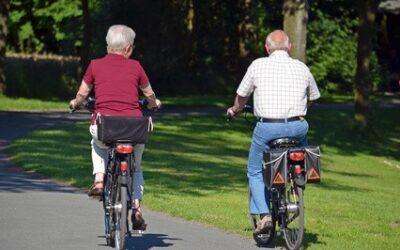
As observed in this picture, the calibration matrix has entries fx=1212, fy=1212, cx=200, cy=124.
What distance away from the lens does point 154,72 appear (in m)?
48.0

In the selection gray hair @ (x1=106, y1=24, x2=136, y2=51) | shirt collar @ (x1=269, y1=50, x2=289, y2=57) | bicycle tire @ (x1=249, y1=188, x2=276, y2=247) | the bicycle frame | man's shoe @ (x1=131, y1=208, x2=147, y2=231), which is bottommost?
bicycle tire @ (x1=249, y1=188, x2=276, y2=247)

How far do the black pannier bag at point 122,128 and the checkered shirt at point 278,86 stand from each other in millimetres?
1244

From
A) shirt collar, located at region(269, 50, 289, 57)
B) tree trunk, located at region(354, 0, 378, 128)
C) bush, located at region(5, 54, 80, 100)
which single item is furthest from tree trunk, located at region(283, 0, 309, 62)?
bush, located at region(5, 54, 80, 100)

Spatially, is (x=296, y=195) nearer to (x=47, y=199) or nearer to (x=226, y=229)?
(x=226, y=229)

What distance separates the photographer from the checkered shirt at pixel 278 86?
11.0 meters

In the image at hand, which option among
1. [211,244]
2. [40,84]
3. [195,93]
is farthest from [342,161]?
[195,93]

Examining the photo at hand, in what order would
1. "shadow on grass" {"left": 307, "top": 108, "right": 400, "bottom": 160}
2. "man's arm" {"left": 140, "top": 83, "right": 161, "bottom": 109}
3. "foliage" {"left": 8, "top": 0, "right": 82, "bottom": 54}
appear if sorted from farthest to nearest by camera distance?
1. "foliage" {"left": 8, "top": 0, "right": 82, "bottom": 54}
2. "shadow on grass" {"left": 307, "top": 108, "right": 400, "bottom": 160}
3. "man's arm" {"left": 140, "top": 83, "right": 161, "bottom": 109}

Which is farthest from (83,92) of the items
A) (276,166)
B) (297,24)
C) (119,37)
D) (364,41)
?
(364,41)

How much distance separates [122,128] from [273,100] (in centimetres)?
153

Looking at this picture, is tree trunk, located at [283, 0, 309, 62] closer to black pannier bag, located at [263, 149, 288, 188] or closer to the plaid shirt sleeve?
the plaid shirt sleeve

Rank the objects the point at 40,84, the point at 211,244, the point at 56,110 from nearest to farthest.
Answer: the point at 211,244 → the point at 56,110 → the point at 40,84

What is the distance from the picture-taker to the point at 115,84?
1055cm

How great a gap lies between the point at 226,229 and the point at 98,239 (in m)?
1.75

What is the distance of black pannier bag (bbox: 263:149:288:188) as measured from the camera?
10750 mm
